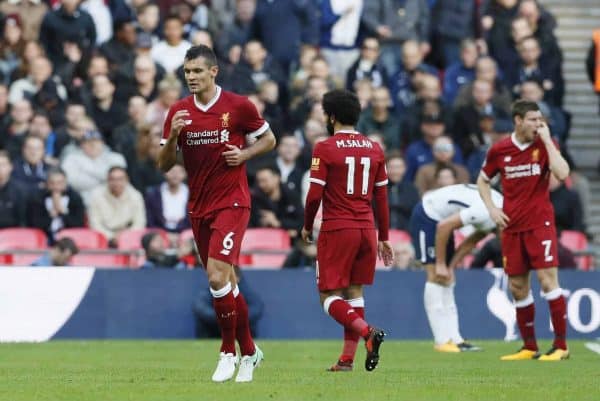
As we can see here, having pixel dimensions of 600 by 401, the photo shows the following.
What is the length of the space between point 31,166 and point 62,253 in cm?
217

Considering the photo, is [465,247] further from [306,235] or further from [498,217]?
[306,235]

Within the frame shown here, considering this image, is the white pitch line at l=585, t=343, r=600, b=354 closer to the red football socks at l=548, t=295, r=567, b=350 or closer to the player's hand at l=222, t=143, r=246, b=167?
the red football socks at l=548, t=295, r=567, b=350

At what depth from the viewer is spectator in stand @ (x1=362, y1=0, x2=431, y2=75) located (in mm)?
23672

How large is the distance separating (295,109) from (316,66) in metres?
0.69

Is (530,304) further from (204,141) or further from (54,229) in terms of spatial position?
(54,229)

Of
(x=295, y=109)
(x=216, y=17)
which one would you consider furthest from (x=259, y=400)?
(x=216, y=17)

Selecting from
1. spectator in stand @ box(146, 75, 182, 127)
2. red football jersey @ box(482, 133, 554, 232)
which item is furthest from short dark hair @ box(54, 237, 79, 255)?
red football jersey @ box(482, 133, 554, 232)

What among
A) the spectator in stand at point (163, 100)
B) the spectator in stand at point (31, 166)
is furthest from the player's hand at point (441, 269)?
the spectator in stand at point (163, 100)

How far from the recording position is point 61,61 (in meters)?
22.2

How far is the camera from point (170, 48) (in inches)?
882

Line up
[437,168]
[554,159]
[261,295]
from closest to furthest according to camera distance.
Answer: [554,159] < [261,295] < [437,168]

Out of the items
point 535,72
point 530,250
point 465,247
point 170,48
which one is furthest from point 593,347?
point 170,48

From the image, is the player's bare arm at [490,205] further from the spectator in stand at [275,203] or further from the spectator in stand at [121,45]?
the spectator in stand at [121,45]

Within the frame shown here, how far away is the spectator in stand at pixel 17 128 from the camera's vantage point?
67.5 ft
